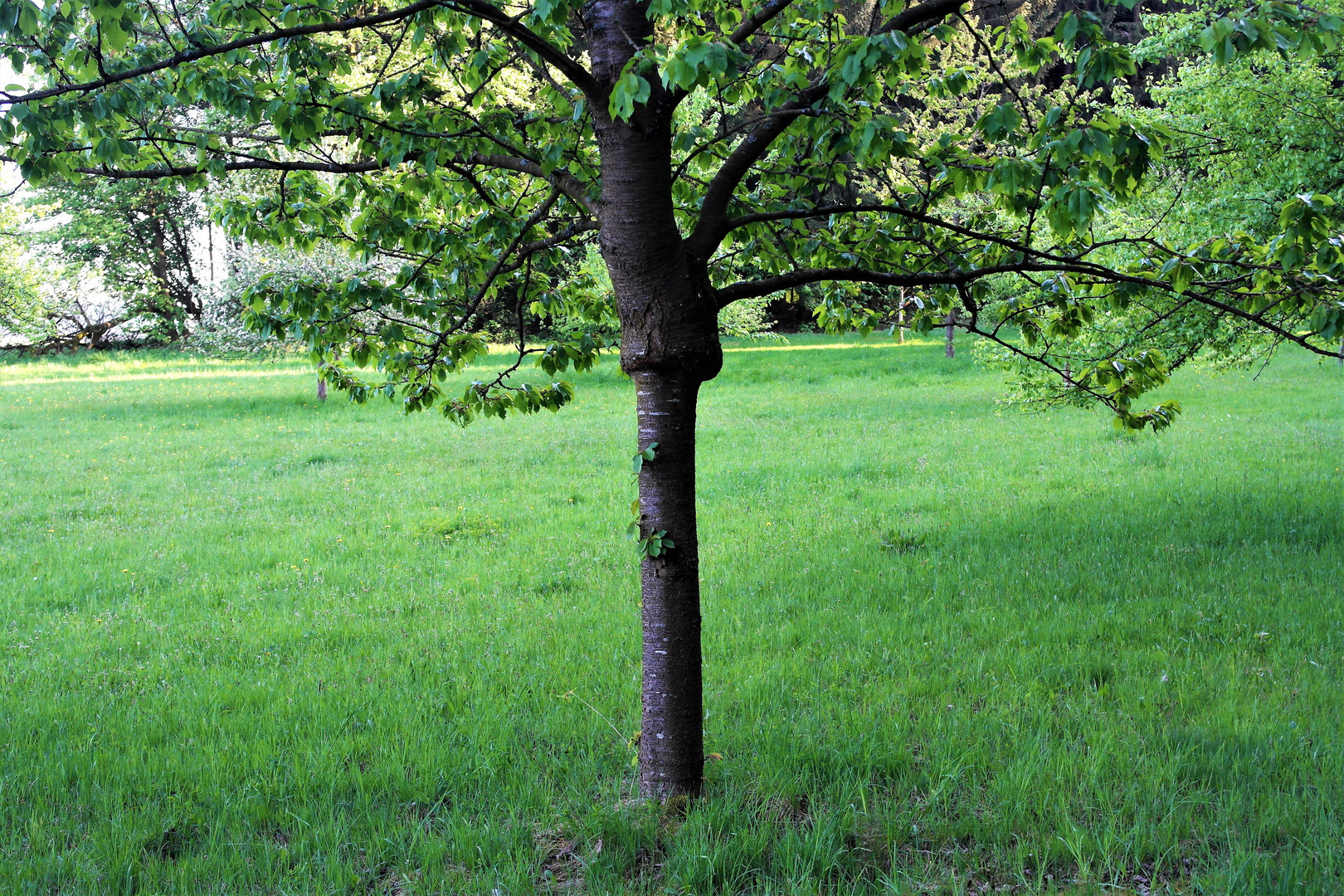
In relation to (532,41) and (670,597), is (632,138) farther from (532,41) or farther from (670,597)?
(670,597)

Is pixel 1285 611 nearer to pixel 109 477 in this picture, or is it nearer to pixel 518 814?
pixel 518 814

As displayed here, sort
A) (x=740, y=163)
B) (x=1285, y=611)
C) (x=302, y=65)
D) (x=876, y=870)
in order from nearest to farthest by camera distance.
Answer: (x=876, y=870) < (x=740, y=163) < (x=302, y=65) < (x=1285, y=611)

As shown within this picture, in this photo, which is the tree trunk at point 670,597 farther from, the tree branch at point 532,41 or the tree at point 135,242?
the tree at point 135,242

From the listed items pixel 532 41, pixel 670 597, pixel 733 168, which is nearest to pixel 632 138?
pixel 733 168

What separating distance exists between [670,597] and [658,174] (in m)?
1.89

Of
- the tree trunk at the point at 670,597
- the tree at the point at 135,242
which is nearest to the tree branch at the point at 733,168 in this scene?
the tree trunk at the point at 670,597

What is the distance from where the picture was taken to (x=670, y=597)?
4.11m

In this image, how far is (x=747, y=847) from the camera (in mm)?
3939

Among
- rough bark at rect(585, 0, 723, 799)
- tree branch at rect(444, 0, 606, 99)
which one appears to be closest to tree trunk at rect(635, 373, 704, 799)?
rough bark at rect(585, 0, 723, 799)

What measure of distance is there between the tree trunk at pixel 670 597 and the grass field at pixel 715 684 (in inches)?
10.8

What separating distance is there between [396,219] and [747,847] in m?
3.98

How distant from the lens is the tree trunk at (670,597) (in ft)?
13.3

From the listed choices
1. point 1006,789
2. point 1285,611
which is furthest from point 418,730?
point 1285,611

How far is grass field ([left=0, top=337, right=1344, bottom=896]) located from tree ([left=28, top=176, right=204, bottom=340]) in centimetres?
3538
